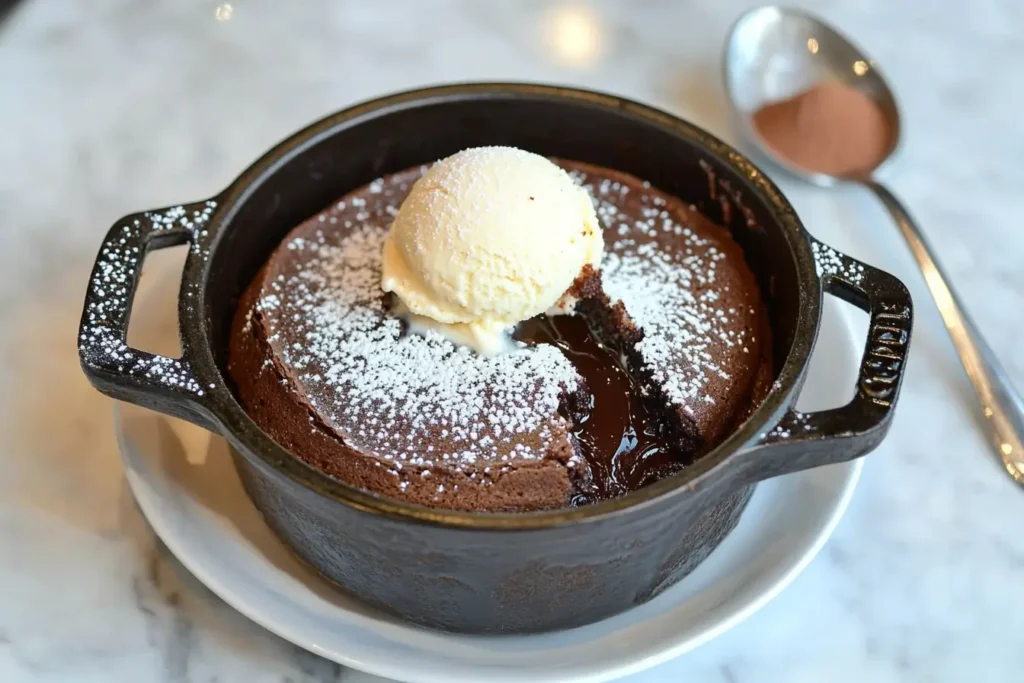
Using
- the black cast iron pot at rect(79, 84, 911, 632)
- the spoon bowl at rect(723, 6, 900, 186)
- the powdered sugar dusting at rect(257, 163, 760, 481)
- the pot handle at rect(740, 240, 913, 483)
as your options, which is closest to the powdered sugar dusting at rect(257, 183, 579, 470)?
the powdered sugar dusting at rect(257, 163, 760, 481)

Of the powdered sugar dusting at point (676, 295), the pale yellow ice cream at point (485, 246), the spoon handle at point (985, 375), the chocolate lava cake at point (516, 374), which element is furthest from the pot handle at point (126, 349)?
the spoon handle at point (985, 375)

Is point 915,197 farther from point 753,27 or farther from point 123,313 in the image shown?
point 123,313

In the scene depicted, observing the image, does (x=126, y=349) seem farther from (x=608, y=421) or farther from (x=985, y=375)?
(x=985, y=375)

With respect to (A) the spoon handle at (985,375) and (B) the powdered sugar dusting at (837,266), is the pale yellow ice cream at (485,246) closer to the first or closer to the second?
(B) the powdered sugar dusting at (837,266)

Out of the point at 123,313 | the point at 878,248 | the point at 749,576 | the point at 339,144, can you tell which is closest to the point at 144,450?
the point at 123,313

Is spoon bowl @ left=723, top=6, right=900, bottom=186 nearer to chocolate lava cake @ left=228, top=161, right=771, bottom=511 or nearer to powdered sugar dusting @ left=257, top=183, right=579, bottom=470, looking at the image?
chocolate lava cake @ left=228, top=161, right=771, bottom=511

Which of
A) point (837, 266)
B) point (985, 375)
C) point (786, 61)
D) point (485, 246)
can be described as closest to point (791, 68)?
point (786, 61)
